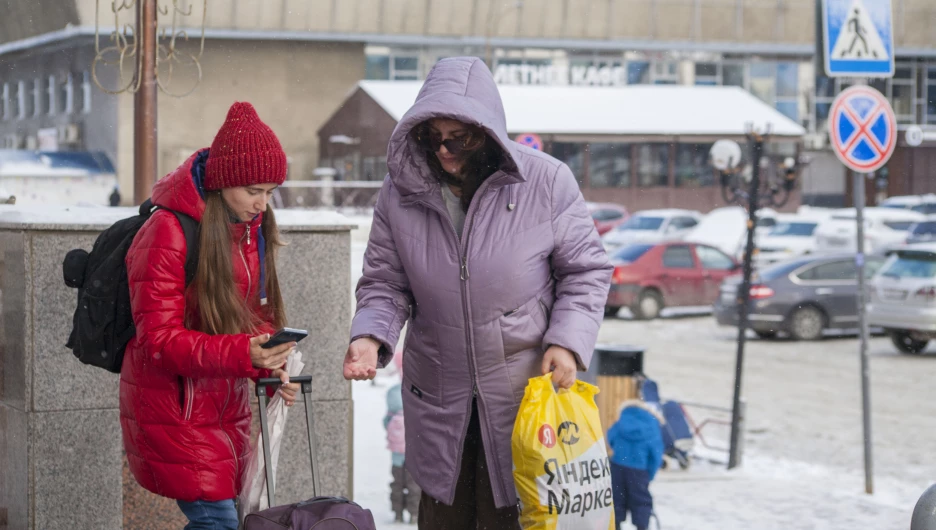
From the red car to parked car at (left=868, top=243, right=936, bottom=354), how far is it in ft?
12.8

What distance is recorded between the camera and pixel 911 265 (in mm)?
17203

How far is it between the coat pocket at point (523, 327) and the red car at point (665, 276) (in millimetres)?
Answer: 17424

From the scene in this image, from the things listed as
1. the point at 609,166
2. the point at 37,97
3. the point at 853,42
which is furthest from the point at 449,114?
the point at 609,166

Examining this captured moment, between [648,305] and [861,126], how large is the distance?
39.7 feet

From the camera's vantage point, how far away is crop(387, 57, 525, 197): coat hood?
308 centimetres

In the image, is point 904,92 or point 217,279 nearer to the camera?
point 217,279

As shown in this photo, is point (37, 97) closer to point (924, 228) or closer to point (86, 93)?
point (86, 93)

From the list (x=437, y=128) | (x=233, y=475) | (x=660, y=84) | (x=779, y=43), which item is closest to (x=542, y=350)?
(x=437, y=128)

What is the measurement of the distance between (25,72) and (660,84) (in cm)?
2658

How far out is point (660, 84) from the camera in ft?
151

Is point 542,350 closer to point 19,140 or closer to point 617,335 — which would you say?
point 617,335

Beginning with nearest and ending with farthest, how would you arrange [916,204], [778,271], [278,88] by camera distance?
1. [778,271]
2. [916,204]
3. [278,88]

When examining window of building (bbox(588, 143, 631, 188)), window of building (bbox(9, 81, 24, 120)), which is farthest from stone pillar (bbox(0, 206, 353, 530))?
window of building (bbox(588, 143, 631, 188))

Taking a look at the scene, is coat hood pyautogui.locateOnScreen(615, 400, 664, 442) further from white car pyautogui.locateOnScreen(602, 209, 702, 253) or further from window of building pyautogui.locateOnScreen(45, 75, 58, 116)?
window of building pyautogui.locateOnScreen(45, 75, 58, 116)
